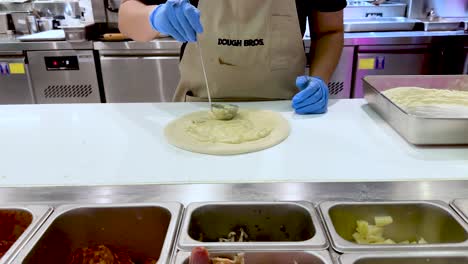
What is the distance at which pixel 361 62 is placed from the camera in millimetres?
3008

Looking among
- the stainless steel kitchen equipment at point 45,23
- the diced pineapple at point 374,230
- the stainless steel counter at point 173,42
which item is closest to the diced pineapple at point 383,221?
the diced pineapple at point 374,230

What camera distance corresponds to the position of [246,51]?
1540 millimetres

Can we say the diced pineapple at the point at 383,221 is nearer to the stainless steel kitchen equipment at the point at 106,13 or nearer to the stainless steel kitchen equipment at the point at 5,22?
the stainless steel kitchen equipment at the point at 106,13

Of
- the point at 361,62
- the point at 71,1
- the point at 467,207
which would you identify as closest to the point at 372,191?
the point at 467,207

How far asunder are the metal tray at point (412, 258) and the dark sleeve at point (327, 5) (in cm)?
120

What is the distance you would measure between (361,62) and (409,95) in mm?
1707

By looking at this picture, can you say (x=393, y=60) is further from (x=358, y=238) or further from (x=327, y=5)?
(x=358, y=238)

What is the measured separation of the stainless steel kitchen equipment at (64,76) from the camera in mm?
3086

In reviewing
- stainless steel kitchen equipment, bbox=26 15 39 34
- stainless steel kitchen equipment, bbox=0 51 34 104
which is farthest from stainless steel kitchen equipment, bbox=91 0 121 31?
stainless steel kitchen equipment, bbox=0 51 34 104

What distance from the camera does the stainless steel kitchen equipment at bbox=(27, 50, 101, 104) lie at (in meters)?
3.09

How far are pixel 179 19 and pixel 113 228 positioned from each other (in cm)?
71

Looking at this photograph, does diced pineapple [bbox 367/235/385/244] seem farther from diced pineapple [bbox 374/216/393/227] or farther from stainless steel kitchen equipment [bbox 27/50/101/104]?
stainless steel kitchen equipment [bbox 27/50/101/104]

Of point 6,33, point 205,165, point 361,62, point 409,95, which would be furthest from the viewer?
point 6,33

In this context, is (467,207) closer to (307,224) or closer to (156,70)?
(307,224)
